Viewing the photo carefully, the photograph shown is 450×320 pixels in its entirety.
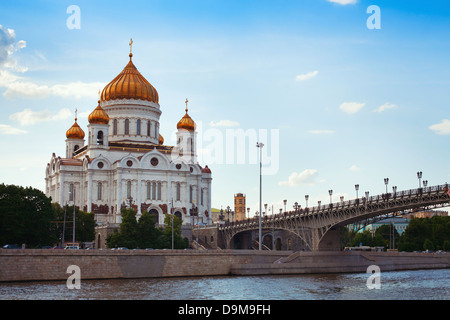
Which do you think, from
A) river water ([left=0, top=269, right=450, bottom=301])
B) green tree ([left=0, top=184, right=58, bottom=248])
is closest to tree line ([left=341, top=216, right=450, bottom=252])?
river water ([left=0, top=269, right=450, bottom=301])

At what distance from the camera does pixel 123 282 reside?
153 feet

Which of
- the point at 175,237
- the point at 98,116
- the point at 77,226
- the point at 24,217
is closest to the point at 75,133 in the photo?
the point at 98,116

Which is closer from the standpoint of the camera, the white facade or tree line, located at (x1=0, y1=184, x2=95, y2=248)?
tree line, located at (x1=0, y1=184, x2=95, y2=248)

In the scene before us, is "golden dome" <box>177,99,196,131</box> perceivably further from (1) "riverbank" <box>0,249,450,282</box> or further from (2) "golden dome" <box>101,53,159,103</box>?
(1) "riverbank" <box>0,249,450,282</box>

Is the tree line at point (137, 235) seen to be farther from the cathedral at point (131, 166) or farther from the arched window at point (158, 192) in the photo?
the arched window at point (158, 192)

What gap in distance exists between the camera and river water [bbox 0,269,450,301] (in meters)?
36.9

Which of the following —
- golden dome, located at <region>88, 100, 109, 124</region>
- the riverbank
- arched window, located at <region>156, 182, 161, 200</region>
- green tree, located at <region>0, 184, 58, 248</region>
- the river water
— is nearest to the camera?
the river water

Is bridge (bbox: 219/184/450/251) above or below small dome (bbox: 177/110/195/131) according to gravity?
below

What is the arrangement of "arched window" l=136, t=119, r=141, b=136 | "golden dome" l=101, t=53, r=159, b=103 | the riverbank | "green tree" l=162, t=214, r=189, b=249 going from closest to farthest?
the riverbank, "green tree" l=162, t=214, r=189, b=249, "golden dome" l=101, t=53, r=159, b=103, "arched window" l=136, t=119, r=141, b=136

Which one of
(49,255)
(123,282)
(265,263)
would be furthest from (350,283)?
(49,255)

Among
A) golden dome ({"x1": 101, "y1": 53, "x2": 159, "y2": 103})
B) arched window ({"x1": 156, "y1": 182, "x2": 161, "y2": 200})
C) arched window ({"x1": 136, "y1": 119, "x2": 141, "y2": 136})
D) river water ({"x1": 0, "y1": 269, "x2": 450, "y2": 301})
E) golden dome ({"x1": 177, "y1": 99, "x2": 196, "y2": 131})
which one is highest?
golden dome ({"x1": 101, "y1": 53, "x2": 159, "y2": 103})
